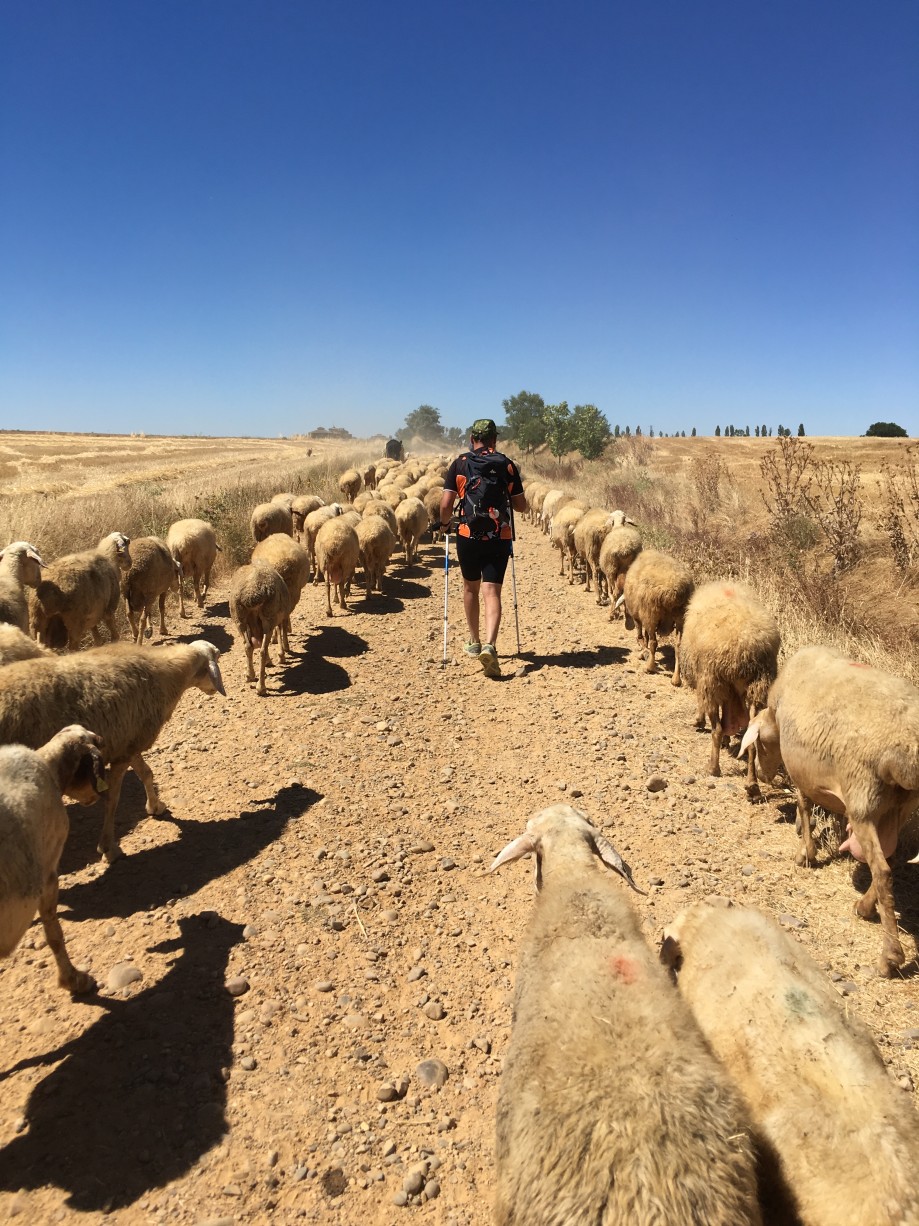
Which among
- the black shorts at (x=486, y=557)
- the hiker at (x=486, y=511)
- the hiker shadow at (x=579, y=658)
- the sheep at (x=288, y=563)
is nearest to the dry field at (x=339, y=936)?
the hiker shadow at (x=579, y=658)

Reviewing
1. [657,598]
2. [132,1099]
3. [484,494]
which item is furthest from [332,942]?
[657,598]

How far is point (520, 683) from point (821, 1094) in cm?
589

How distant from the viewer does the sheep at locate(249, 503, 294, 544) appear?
1310 centimetres

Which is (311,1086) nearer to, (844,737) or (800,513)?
(844,737)

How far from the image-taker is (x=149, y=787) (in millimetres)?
5039

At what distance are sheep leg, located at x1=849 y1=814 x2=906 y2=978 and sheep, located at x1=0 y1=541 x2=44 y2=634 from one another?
7.69 meters

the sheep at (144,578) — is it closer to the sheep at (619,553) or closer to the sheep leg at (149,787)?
the sheep leg at (149,787)

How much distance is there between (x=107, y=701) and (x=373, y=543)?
746 cm

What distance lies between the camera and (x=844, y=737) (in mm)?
3754

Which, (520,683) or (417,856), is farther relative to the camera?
(520,683)

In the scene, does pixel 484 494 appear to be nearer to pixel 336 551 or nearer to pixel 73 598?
pixel 336 551

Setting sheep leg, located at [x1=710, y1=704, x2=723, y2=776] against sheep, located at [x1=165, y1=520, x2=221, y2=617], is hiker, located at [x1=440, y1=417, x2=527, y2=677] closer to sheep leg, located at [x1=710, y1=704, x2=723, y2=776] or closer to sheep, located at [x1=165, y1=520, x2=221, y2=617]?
sheep leg, located at [x1=710, y1=704, x2=723, y2=776]

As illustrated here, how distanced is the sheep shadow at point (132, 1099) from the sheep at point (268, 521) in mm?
10604

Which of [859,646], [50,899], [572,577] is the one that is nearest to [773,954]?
[50,899]
